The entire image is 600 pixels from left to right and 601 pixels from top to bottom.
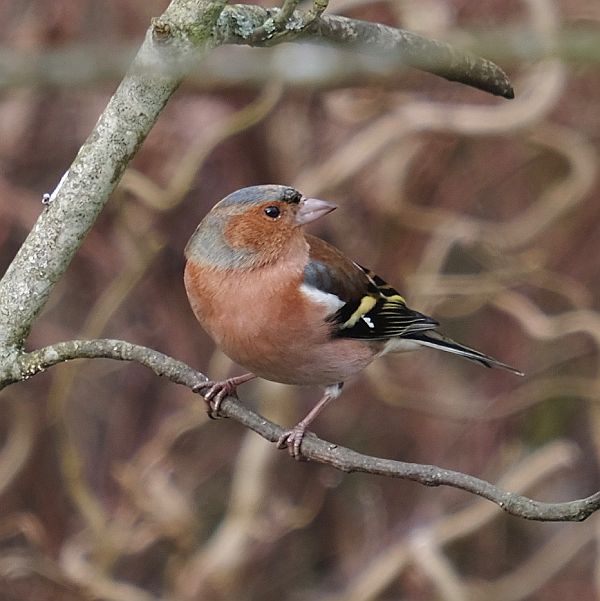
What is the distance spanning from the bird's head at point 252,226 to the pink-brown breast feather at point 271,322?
0.12 ft

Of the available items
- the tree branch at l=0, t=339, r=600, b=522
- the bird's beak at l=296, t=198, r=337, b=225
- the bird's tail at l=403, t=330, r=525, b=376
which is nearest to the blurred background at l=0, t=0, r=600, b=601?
the bird's tail at l=403, t=330, r=525, b=376

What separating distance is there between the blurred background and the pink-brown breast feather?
1472 mm

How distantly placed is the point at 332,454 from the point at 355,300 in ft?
3.75

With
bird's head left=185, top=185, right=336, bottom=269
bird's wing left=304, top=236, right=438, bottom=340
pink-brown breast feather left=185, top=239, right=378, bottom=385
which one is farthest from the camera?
bird's wing left=304, top=236, right=438, bottom=340

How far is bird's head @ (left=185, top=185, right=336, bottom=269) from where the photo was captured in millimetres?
2891

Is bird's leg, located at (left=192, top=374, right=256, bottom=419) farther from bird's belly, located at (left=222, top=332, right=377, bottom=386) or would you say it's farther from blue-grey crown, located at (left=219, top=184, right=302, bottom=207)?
blue-grey crown, located at (left=219, top=184, right=302, bottom=207)

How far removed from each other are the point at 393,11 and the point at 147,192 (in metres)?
1.32

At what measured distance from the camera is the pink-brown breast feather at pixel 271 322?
2.77 meters

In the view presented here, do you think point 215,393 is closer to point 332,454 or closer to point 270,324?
point 270,324

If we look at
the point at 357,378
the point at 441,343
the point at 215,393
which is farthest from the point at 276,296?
the point at 357,378

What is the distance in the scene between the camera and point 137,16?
4.78m

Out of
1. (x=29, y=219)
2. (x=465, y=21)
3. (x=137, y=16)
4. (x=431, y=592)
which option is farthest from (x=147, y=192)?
(x=431, y=592)

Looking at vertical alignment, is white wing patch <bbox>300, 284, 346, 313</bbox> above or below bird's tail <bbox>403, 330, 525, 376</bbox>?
above

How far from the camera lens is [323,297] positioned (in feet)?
9.89
